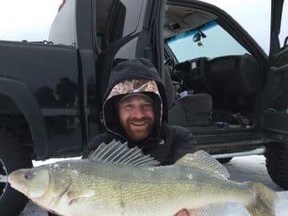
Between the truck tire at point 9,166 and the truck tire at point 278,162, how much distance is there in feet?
9.08

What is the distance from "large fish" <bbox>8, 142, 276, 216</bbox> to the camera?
182cm

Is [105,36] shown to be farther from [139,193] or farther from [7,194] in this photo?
[139,193]

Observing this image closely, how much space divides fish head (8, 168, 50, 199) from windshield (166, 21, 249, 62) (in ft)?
14.3

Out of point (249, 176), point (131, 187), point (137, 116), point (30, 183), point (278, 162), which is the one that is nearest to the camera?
point (30, 183)

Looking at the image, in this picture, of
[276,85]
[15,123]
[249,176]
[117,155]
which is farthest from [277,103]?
[117,155]

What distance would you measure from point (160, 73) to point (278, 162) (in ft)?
7.02

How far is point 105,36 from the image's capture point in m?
4.73

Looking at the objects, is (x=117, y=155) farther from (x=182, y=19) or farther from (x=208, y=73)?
(x=208, y=73)

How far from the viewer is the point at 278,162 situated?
5.84m

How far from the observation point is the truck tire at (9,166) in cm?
400

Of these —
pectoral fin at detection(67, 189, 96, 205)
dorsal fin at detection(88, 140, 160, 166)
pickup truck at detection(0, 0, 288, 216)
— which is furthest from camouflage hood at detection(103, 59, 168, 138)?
pickup truck at detection(0, 0, 288, 216)

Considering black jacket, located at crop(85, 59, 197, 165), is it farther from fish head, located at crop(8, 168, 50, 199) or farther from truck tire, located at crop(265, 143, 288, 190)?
truck tire, located at crop(265, 143, 288, 190)

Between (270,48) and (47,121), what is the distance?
2.73 metres

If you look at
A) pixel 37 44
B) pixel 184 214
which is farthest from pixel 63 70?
pixel 184 214
